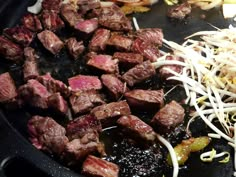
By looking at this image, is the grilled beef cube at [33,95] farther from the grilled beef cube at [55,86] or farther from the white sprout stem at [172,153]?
the white sprout stem at [172,153]

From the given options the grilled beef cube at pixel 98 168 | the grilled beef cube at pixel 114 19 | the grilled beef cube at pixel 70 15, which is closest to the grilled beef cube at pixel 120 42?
the grilled beef cube at pixel 114 19

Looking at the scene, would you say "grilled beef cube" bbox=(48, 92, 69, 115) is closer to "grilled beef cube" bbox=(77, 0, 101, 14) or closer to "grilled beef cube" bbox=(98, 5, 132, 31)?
"grilled beef cube" bbox=(98, 5, 132, 31)

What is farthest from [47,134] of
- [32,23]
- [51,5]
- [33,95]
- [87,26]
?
[51,5]

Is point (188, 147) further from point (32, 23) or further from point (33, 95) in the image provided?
point (32, 23)

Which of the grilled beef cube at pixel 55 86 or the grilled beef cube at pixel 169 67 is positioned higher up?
the grilled beef cube at pixel 55 86

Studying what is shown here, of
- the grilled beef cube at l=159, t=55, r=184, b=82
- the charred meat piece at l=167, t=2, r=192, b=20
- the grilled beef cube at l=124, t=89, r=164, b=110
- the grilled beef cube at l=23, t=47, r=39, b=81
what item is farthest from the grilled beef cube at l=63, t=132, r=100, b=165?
the charred meat piece at l=167, t=2, r=192, b=20

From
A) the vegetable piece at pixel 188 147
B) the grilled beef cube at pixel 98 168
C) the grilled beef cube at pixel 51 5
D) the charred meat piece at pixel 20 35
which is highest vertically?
the grilled beef cube at pixel 51 5

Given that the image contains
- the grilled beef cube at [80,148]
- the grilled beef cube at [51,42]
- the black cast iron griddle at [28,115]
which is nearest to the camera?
the black cast iron griddle at [28,115]
